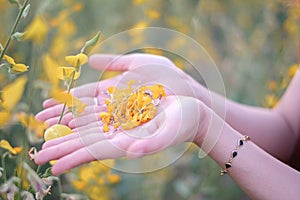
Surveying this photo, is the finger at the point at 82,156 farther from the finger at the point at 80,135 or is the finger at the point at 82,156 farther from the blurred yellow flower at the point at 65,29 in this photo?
the blurred yellow flower at the point at 65,29

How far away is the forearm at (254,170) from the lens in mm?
895

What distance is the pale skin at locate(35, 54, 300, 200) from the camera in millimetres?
754

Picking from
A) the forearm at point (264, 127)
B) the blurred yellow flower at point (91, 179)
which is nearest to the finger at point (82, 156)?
the blurred yellow flower at point (91, 179)

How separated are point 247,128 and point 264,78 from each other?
38.1 inches

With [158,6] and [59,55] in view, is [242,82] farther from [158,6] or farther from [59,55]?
[59,55]

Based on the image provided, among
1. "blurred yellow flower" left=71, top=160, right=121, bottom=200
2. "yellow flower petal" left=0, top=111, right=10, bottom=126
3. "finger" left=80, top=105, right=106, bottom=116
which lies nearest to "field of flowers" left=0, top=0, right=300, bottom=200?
"blurred yellow flower" left=71, top=160, right=121, bottom=200

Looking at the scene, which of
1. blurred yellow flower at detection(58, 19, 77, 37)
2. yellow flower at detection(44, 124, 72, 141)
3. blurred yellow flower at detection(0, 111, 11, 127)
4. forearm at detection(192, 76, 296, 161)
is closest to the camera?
blurred yellow flower at detection(0, 111, 11, 127)

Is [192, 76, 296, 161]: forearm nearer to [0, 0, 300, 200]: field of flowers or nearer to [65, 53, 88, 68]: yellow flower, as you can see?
[0, 0, 300, 200]: field of flowers

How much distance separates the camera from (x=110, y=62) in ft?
3.54

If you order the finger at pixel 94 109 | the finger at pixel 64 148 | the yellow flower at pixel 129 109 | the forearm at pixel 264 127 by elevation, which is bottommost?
the finger at pixel 64 148

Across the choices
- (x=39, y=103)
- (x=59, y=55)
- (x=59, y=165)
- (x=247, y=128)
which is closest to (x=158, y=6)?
(x=59, y=55)

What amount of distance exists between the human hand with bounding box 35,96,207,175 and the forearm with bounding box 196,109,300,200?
91 millimetres

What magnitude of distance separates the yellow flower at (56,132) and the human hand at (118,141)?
0.01 metres

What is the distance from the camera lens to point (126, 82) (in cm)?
98
